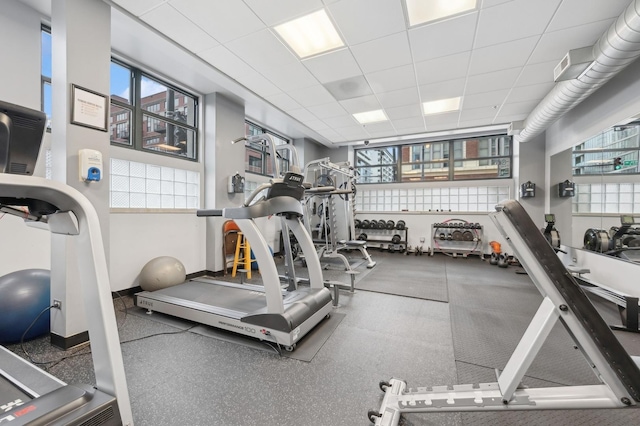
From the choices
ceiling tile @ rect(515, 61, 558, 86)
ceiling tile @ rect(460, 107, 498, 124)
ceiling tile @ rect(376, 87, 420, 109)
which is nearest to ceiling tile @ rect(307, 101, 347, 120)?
ceiling tile @ rect(376, 87, 420, 109)

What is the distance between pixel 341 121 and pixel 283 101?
4.85ft

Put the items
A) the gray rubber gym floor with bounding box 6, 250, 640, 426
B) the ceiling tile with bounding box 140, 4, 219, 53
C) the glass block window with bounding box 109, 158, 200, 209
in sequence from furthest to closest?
1. the glass block window with bounding box 109, 158, 200, 209
2. the ceiling tile with bounding box 140, 4, 219, 53
3. the gray rubber gym floor with bounding box 6, 250, 640, 426

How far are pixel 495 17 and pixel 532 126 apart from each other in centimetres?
312

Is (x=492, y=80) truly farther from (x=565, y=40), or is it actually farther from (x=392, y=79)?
(x=392, y=79)

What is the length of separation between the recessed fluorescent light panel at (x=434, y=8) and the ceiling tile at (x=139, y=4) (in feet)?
7.77

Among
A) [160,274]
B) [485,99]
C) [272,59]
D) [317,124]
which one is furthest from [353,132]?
[160,274]

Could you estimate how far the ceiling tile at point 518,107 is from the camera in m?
4.52

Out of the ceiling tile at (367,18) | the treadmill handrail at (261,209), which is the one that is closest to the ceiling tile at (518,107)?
the ceiling tile at (367,18)

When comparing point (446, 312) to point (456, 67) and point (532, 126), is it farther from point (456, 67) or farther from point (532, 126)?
point (532, 126)

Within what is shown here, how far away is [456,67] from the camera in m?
3.45

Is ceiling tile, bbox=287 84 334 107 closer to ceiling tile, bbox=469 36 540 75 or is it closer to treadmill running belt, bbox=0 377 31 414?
ceiling tile, bbox=469 36 540 75

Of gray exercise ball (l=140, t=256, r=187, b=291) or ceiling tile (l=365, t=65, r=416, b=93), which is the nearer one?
gray exercise ball (l=140, t=256, r=187, b=291)

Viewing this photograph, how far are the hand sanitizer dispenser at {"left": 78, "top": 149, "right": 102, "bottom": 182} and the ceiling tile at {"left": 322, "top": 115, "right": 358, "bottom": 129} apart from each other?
4.15 m

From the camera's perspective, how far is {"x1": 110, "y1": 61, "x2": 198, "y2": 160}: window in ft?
11.4
